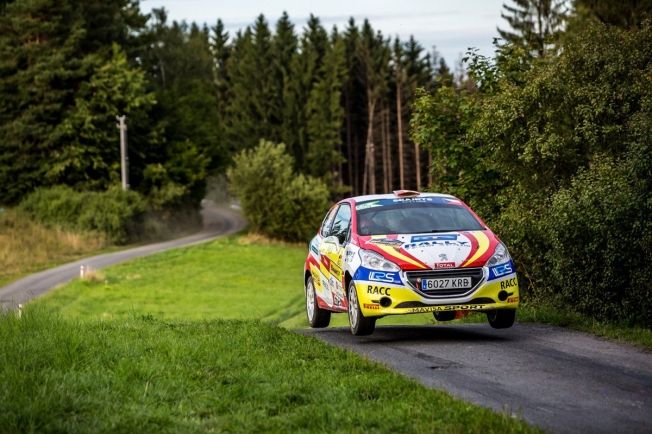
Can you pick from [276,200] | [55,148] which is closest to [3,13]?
[55,148]

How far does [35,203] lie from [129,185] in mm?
10413

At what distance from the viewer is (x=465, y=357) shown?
11.2 metres

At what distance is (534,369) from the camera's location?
402 inches

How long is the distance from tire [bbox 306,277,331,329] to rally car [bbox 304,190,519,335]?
126cm

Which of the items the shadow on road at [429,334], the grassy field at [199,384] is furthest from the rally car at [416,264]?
the grassy field at [199,384]

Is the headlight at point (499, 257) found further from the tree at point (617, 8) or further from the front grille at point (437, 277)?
the tree at point (617, 8)

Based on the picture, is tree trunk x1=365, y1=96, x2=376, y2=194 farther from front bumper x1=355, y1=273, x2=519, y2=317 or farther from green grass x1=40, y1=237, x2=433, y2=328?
front bumper x1=355, y1=273, x2=519, y2=317

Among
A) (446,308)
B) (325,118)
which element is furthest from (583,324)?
(325,118)

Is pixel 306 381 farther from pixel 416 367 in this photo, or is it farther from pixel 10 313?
pixel 10 313

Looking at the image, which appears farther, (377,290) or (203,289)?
(203,289)

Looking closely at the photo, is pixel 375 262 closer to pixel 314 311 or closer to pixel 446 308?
pixel 446 308

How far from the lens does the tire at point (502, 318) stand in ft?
44.3

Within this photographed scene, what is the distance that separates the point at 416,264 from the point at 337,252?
5.80ft

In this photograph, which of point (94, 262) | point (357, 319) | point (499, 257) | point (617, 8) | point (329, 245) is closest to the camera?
point (499, 257)
